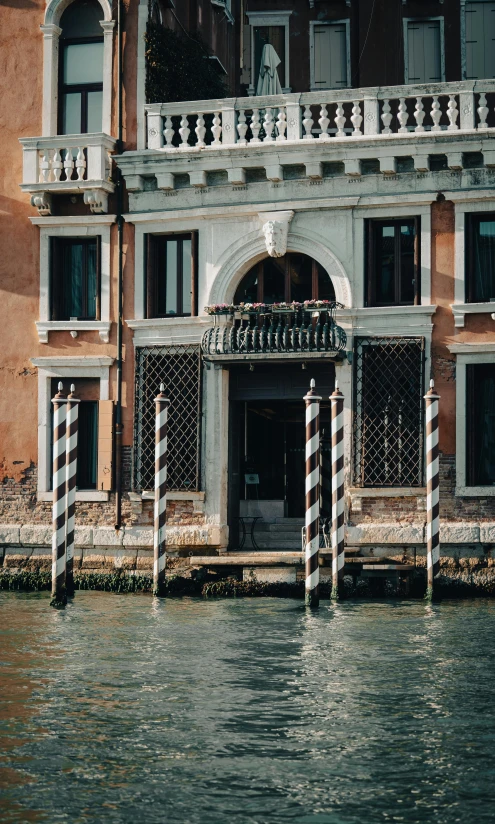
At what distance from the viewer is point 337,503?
52.3ft

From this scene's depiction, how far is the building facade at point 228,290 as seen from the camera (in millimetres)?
17547

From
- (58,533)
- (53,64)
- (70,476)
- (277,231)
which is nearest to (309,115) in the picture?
(277,231)

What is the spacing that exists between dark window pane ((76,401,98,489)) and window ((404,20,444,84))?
22.7 ft

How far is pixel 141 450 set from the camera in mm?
18656

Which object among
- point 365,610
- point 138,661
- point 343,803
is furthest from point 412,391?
point 343,803

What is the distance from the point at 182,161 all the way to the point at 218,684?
895 cm

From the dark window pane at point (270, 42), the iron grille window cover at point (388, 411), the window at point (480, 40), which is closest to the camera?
the iron grille window cover at point (388, 411)

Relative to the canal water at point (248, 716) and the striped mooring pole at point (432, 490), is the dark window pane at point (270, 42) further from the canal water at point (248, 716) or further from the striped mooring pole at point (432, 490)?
the canal water at point (248, 716)

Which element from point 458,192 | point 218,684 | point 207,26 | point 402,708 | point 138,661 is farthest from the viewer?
point 207,26

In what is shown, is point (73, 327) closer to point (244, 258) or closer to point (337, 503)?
point (244, 258)

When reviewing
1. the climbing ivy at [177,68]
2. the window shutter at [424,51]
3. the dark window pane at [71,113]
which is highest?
the window shutter at [424,51]

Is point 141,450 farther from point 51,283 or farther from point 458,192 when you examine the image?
point 458,192

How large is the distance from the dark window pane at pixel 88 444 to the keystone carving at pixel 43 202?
8.63 ft

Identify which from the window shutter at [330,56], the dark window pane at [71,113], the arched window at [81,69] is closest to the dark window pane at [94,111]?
the arched window at [81,69]
